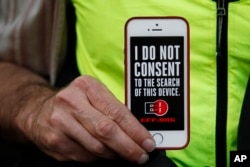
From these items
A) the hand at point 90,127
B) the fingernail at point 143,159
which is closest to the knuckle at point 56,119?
the hand at point 90,127

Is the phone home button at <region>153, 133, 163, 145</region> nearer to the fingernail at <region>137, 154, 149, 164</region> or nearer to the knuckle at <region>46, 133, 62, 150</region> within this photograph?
the fingernail at <region>137, 154, 149, 164</region>

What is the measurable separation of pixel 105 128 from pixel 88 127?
29 millimetres

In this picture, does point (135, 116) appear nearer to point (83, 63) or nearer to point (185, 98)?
point (185, 98)

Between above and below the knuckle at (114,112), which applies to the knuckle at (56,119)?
below

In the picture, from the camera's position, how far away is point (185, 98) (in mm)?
750

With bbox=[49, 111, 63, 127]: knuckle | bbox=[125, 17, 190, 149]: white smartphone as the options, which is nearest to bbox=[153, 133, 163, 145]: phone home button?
bbox=[125, 17, 190, 149]: white smartphone

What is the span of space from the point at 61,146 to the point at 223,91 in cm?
20

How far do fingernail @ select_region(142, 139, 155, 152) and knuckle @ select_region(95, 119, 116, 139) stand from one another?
38 mm

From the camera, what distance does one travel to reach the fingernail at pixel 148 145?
75 cm

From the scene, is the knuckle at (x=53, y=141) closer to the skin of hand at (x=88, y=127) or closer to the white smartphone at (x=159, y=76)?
the skin of hand at (x=88, y=127)

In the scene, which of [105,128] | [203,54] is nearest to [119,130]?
[105,128]

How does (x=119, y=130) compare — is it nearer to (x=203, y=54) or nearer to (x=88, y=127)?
(x=88, y=127)

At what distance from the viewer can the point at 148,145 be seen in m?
0.75

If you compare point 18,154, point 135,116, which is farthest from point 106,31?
point 18,154
